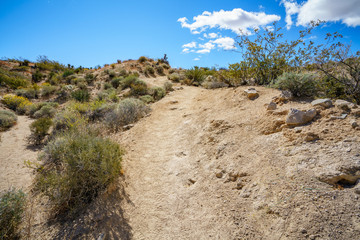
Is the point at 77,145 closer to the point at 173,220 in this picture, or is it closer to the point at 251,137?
the point at 173,220

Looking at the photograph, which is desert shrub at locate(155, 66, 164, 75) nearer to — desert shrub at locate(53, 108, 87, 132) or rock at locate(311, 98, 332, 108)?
desert shrub at locate(53, 108, 87, 132)

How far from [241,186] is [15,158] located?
6.44 m

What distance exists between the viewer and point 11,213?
2719 millimetres

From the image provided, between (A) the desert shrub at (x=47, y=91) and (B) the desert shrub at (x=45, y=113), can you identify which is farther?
(A) the desert shrub at (x=47, y=91)

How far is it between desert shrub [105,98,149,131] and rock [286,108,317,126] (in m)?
5.64

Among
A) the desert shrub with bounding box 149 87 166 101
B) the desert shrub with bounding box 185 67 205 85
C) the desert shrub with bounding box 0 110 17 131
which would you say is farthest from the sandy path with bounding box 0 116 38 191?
the desert shrub with bounding box 185 67 205 85

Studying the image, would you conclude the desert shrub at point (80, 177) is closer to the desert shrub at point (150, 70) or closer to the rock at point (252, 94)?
the rock at point (252, 94)

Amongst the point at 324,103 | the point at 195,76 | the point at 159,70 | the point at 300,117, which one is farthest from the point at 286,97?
the point at 159,70

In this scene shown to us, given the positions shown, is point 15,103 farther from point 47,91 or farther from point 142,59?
point 142,59

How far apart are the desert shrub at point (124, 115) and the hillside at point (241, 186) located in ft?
8.91

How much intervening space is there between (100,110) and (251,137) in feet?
23.9

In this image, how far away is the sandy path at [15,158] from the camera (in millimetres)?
4041

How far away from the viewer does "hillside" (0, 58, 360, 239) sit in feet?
6.24

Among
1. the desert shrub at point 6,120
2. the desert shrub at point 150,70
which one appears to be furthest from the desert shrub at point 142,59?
the desert shrub at point 6,120
